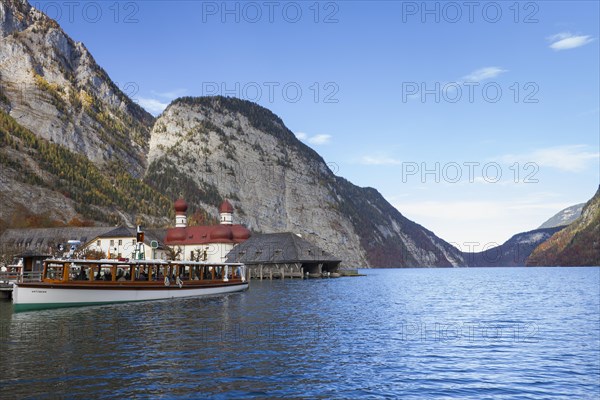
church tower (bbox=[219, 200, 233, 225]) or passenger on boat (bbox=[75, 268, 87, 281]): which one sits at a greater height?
church tower (bbox=[219, 200, 233, 225])

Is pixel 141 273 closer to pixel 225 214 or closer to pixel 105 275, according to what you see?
pixel 105 275

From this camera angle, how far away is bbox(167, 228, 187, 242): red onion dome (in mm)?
141512

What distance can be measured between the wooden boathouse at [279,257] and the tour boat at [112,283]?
142 feet

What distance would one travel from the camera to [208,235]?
138m

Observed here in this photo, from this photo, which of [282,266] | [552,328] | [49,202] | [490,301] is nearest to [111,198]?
[49,202]

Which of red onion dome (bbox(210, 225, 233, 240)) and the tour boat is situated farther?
red onion dome (bbox(210, 225, 233, 240))

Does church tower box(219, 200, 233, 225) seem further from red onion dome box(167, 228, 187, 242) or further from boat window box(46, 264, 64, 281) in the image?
boat window box(46, 264, 64, 281)

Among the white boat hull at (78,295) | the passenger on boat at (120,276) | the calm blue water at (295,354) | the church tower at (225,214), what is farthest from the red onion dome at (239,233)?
the calm blue water at (295,354)

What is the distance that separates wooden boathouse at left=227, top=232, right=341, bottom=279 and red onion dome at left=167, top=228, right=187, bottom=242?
29.4m

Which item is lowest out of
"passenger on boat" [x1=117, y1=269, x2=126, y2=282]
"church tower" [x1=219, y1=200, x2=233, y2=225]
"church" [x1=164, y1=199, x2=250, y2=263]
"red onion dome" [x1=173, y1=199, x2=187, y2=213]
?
"passenger on boat" [x1=117, y1=269, x2=126, y2=282]

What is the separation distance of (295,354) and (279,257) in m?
84.2

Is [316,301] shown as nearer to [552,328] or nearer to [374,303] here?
[374,303]

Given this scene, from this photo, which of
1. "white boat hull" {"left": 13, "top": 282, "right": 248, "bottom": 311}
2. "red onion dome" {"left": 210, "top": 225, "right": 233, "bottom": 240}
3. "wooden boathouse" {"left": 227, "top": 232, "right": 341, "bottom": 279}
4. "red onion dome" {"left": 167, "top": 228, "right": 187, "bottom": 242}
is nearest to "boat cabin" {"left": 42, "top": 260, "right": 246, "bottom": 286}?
"white boat hull" {"left": 13, "top": 282, "right": 248, "bottom": 311}

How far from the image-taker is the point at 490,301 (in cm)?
6091
